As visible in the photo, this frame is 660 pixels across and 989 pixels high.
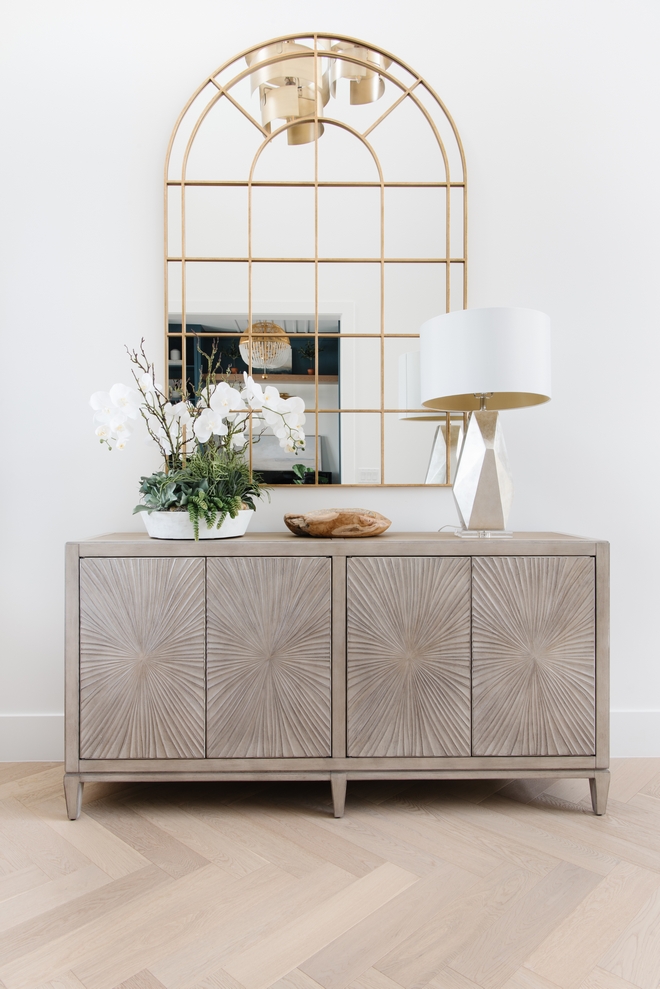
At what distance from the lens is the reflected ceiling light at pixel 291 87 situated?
76.2 inches

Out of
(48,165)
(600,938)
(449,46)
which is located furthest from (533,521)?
(48,165)

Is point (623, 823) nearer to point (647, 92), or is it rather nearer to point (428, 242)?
point (428, 242)

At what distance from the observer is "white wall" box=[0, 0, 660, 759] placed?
1946 millimetres

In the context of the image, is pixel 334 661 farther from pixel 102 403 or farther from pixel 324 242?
pixel 324 242

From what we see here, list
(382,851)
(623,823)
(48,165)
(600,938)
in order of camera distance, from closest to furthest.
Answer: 1. (600,938)
2. (382,851)
3. (623,823)
4. (48,165)

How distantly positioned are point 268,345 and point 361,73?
957 mm

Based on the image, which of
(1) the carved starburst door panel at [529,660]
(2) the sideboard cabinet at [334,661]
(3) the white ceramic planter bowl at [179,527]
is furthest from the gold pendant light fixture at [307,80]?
(1) the carved starburst door panel at [529,660]

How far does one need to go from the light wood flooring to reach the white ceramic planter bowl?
2.47 feet

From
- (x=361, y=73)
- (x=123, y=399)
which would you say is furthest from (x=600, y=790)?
(x=361, y=73)

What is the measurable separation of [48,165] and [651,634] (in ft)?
8.43

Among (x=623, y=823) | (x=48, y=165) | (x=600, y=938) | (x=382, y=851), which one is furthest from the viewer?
(x=48, y=165)

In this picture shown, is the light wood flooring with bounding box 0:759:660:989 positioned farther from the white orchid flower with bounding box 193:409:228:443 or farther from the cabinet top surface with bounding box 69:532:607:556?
the white orchid flower with bounding box 193:409:228:443

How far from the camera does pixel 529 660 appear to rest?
1.55m

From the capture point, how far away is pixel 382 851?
4.58 ft
